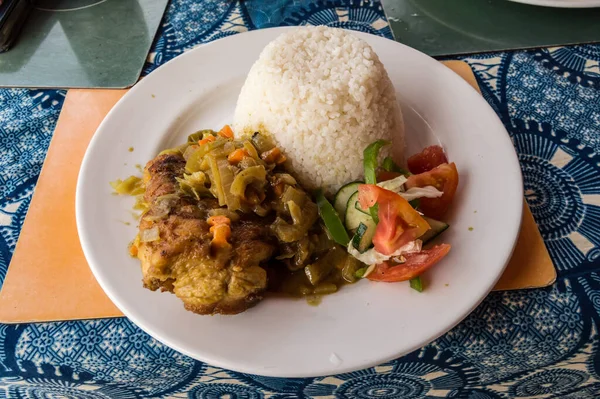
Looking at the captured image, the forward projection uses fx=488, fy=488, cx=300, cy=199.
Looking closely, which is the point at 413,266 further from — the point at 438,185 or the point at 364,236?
the point at 438,185

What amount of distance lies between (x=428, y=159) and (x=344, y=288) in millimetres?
694

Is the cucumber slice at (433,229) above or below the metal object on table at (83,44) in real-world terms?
above

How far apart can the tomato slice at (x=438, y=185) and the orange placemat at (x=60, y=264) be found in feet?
1.00

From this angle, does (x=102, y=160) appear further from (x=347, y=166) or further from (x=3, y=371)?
(x=347, y=166)

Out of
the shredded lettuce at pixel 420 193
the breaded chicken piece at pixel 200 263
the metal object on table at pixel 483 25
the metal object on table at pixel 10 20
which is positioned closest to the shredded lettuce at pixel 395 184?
the shredded lettuce at pixel 420 193

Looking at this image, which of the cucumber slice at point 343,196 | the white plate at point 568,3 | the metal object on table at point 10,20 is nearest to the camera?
the cucumber slice at point 343,196

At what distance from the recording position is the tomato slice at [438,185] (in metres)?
1.82

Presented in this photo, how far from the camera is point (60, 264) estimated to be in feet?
5.89

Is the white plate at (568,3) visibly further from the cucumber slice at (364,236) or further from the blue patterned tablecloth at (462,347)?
the cucumber slice at (364,236)

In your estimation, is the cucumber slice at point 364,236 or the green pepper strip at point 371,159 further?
the green pepper strip at point 371,159

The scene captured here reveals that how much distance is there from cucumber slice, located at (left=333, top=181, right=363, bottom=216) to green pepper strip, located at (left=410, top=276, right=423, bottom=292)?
405 millimetres

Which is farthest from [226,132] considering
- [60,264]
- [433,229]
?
[433,229]

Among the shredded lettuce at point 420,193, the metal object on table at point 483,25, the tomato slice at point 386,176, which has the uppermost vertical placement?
the metal object on table at point 483,25

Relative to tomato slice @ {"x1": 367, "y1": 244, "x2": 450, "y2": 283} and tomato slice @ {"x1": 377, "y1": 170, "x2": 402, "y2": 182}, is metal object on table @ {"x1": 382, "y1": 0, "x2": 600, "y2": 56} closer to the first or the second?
tomato slice @ {"x1": 377, "y1": 170, "x2": 402, "y2": 182}
